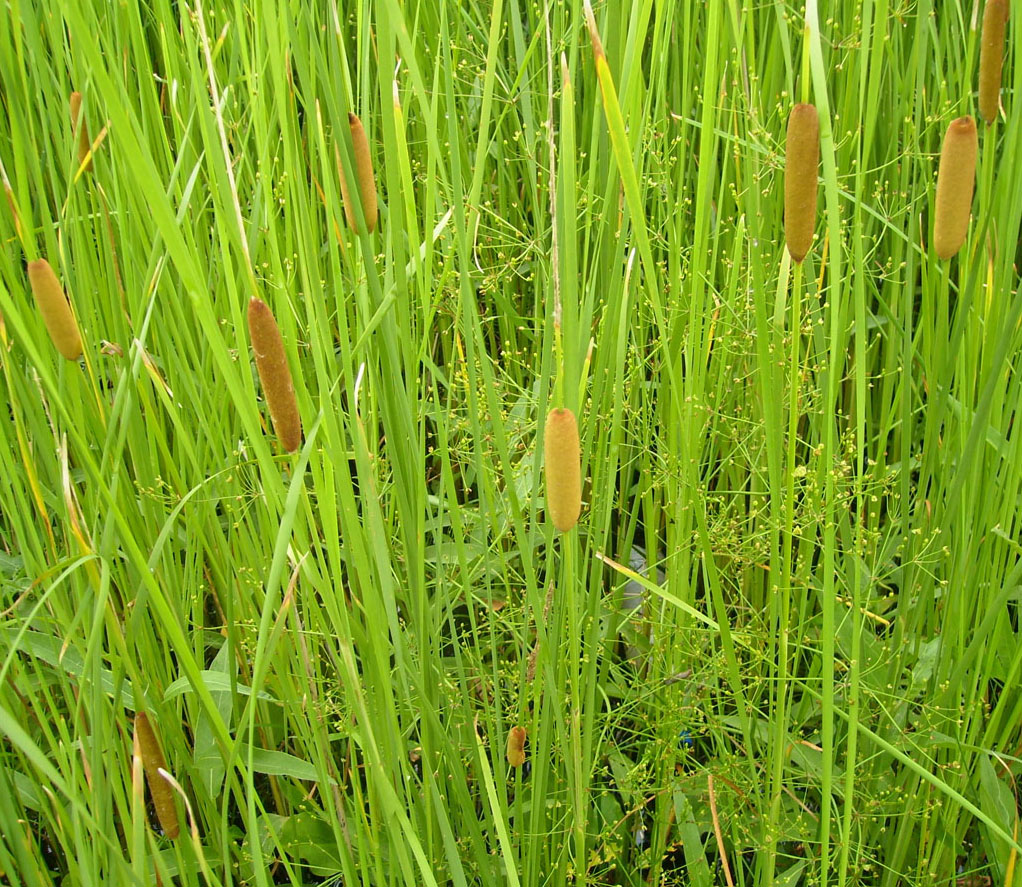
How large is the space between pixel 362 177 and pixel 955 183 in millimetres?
421

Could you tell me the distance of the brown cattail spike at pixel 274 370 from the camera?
0.55 meters

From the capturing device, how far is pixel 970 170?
688mm

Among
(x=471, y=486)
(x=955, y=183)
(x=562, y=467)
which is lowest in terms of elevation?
(x=471, y=486)

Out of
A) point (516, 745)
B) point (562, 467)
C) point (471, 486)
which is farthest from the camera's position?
point (471, 486)

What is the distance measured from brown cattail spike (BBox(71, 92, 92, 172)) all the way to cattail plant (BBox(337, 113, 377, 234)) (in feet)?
0.99

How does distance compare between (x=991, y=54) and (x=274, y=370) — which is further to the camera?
(x=991, y=54)

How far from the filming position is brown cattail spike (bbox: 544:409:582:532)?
55 cm

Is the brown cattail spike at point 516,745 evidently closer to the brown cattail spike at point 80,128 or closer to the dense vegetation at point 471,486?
the dense vegetation at point 471,486

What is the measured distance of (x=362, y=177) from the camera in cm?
70

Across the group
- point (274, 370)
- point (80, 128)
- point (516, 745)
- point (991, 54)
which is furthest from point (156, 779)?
point (991, 54)

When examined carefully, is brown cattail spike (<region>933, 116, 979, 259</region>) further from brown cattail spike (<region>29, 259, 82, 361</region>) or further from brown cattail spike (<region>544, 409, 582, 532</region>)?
brown cattail spike (<region>29, 259, 82, 361</region>)

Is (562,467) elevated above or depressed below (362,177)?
below

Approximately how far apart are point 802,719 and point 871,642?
0.12 meters

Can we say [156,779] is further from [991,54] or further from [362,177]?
[991,54]
